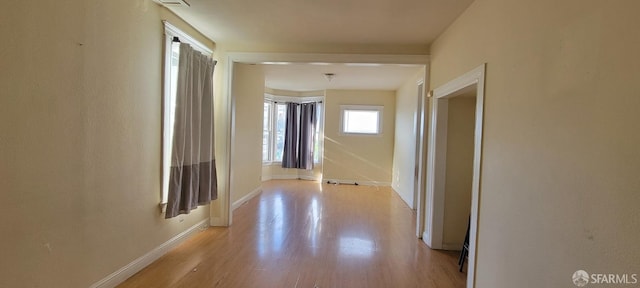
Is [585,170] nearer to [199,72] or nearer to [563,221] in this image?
[563,221]

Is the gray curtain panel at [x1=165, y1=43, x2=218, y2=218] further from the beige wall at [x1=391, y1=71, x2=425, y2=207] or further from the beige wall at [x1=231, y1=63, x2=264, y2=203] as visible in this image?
the beige wall at [x1=391, y1=71, x2=425, y2=207]

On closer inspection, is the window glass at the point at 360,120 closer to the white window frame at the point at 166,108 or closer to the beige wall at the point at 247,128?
the beige wall at the point at 247,128

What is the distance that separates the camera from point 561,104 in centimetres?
134

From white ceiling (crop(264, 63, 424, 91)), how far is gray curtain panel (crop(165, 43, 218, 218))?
1.31 metres

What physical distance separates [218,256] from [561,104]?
292 cm

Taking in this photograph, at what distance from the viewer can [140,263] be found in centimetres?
257

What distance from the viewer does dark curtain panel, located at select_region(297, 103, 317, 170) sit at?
7816 mm

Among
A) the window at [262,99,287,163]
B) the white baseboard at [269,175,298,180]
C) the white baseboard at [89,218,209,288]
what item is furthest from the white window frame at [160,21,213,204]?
the white baseboard at [269,175,298,180]

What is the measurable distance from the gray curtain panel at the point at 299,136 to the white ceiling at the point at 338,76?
25.4 inches

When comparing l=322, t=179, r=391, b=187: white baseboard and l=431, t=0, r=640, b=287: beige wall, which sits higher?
l=431, t=0, r=640, b=287: beige wall

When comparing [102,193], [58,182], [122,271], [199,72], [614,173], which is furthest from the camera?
[199,72]

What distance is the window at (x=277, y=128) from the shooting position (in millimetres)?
7642

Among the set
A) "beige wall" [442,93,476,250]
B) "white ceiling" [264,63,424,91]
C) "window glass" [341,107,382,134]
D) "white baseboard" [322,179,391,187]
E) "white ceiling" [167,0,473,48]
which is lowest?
"white baseboard" [322,179,391,187]

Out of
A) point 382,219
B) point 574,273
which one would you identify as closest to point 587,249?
point 574,273
